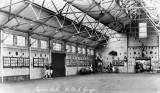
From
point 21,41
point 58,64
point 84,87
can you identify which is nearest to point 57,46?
point 58,64

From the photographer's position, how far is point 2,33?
2217 centimetres

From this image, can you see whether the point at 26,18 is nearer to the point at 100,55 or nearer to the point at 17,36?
the point at 17,36

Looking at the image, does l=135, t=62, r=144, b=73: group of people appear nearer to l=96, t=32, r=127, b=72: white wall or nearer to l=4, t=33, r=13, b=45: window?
l=96, t=32, r=127, b=72: white wall

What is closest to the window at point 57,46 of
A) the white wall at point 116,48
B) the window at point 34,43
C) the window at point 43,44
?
the window at point 43,44

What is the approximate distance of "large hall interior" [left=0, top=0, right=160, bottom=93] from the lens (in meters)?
19.5

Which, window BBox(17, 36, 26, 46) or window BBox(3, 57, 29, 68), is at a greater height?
window BBox(17, 36, 26, 46)

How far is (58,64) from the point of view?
33.0m

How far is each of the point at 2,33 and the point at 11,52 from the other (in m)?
2.36

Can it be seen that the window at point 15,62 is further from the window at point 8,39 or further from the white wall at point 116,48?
the white wall at point 116,48

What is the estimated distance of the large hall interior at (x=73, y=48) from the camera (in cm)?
1952

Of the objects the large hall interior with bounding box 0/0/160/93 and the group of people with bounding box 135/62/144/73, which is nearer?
the large hall interior with bounding box 0/0/160/93

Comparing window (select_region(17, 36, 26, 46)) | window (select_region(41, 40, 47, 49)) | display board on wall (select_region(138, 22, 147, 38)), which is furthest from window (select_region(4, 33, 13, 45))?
display board on wall (select_region(138, 22, 147, 38))

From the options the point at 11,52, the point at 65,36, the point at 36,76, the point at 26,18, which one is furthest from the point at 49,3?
the point at 65,36

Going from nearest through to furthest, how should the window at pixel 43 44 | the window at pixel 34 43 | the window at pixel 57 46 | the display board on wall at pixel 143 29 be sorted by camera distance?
the window at pixel 34 43, the window at pixel 43 44, the window at pixel 57 46, the display board on wall at pixel 143 29
